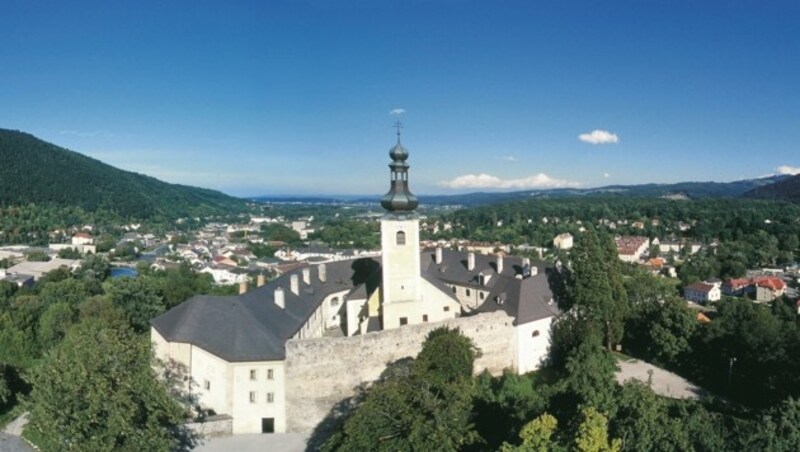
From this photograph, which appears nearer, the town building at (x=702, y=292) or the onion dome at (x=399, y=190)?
the onion dome at (x=399, y=190)

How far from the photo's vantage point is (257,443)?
24844mm

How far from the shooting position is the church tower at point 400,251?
31.7m

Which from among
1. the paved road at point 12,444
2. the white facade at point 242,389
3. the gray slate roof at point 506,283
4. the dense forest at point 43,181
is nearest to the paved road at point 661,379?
the gray slate roof at point 506,283

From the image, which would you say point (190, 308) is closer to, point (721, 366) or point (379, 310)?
point (379, 310)

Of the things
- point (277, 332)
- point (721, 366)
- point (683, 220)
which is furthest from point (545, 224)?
point (277, 332)

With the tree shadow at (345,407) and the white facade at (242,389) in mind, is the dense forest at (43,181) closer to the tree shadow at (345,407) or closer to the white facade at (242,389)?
the white facade at (242,389)

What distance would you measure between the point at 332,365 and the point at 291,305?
7946 millimetres

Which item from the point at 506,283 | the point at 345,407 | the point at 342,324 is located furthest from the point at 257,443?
the point at 506,283

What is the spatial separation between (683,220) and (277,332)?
148m

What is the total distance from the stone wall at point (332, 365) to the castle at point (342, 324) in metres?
0.05

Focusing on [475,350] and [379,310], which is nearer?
[475,350]

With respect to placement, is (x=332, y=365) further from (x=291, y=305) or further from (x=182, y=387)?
(x=291, y=305)

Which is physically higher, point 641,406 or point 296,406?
point 641,406

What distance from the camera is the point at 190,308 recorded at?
27.8 m
